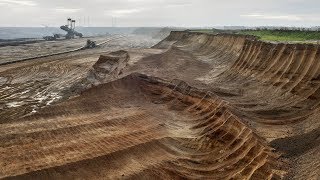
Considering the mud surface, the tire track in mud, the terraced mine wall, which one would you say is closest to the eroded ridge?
the mud surface

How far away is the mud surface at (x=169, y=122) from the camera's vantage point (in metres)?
13.3

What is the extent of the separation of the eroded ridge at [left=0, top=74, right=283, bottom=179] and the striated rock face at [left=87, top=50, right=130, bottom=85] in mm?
5702

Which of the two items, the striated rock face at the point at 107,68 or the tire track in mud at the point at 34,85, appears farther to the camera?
the striated rock face at the point at 107,68

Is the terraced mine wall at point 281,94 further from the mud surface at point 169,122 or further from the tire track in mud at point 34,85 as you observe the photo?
the tire track in mud at point 34,85

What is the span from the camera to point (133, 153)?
49.2 feet

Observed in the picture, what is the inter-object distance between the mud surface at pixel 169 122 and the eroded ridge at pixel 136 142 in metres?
0.04

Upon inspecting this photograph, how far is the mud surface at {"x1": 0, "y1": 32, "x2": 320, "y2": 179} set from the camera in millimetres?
13344

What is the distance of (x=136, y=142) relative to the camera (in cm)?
1599

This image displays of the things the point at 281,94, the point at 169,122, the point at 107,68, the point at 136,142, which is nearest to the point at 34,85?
the point at 107,68

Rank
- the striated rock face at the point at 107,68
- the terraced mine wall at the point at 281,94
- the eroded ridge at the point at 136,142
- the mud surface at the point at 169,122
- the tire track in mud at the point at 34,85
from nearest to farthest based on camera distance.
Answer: the eroded ridge at the point at 136,142, the mud surface at the point at 169,122, the terraced mine wall at the point at 281,94, the tire track in mud at the point at 34,85, the striated rock face at the point at 107,68

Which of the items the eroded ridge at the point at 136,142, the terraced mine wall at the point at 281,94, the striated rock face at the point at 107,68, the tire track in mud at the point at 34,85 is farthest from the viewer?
the striated rock face at the point at 107,68

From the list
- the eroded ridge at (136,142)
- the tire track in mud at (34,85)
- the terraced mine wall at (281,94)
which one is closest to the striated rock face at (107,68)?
the tire track in mud at (34,85)

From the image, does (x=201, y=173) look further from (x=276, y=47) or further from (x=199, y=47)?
(x=199, y=47)

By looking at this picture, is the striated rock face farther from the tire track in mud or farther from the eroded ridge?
the eroded ridge
